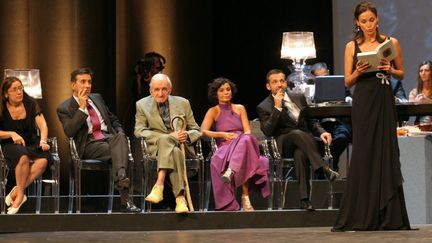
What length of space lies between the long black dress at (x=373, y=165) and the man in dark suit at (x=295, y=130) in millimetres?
1319

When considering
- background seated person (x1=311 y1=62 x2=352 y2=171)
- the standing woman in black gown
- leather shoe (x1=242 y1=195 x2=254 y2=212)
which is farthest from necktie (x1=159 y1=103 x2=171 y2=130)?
the standing woman in black gown

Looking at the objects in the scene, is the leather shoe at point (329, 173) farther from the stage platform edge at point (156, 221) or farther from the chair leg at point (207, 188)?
the chair leg at point (207, 188)

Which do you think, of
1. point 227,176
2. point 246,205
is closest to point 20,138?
point 227,176

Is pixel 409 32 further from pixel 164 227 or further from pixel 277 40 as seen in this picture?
pixel 164 227

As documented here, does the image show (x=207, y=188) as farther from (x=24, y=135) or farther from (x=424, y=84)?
(x=424, y=84)

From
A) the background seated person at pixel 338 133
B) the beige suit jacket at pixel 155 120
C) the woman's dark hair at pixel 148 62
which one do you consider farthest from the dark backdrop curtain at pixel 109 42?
the beige suit jacket at pixel 155 120

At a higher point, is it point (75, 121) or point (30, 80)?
point (30, 80)

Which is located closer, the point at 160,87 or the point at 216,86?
the point at 160,87

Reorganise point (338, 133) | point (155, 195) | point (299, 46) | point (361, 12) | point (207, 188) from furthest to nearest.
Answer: point (299, 46), point (338, 133), point (207, 188), point (155, 195), point (361, 12)

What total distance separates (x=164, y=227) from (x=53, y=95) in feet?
8.05

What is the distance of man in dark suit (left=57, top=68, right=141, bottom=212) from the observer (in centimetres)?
708

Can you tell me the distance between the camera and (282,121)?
293 inches

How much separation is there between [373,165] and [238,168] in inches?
64.2

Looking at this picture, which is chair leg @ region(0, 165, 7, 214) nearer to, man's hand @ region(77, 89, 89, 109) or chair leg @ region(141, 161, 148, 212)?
man's hand @ region(77, 89, 89, 109)
